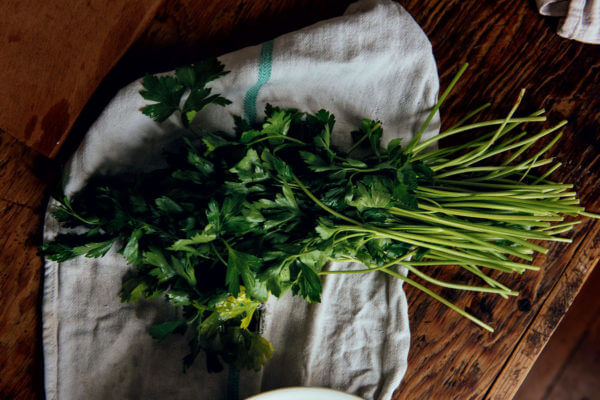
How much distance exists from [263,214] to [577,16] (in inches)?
32.1

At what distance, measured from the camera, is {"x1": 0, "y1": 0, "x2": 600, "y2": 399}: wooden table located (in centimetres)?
86

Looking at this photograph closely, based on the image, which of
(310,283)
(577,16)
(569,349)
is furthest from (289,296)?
(569,349)

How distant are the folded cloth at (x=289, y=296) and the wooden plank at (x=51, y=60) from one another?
0.08m

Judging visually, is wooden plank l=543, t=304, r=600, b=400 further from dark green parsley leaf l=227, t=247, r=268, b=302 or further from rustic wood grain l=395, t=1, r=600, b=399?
dark green parsley leaf l=227, t=247, r=268, b=302

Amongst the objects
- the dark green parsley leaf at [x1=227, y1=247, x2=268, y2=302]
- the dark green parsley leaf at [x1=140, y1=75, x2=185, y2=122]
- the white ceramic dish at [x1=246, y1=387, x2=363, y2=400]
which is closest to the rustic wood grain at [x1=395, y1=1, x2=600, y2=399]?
the white ceramic dish at [x1=246, y1=387, x2=363, y2=400]

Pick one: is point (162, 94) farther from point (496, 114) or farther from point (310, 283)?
point (496, 114)

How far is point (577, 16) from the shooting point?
88 centimetres

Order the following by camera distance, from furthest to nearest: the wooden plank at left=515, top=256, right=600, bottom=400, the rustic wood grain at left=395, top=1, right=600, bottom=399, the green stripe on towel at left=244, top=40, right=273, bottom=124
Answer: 1. the wooden plank at left=515, top=256, right=600, bottom=400
2. the rustic wood grain at left=395, top=1, right=600, bottom=399
3. the green stripe on towel at left=244, top=40, right=273, bottom=124

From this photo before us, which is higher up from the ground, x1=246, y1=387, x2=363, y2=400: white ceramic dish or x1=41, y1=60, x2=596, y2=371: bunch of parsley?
x1=41, y1=60, x2=596, y2=371: bunch of parsley

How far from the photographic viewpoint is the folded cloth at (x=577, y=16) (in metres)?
0.87

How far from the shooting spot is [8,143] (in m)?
0.85

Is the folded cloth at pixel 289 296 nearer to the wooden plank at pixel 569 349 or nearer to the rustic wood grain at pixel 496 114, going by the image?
the rustic wood grain at pixel 496 114

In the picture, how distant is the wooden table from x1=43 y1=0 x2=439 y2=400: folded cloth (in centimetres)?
7

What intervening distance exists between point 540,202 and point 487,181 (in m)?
0.11
